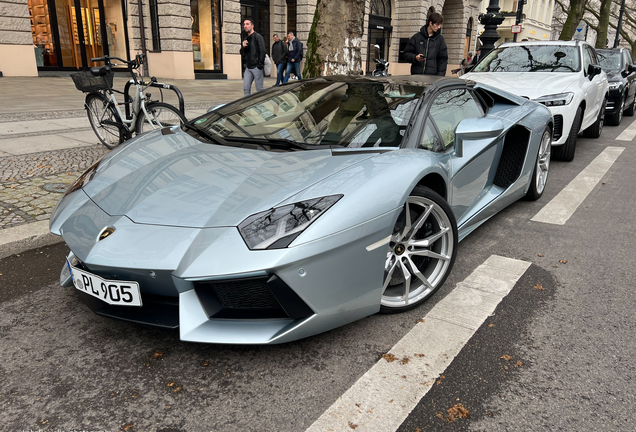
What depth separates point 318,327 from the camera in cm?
208

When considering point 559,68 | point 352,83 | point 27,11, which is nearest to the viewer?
point 352,83

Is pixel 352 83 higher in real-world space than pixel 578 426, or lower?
higher

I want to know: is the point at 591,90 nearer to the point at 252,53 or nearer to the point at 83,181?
the point at 252,53

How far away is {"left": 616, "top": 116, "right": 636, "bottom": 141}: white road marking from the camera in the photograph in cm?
863

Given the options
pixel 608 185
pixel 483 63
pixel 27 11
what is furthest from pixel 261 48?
pixel 27 11

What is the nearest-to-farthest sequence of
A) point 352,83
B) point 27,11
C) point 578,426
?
point 578,426, point 352,83, point 27,11

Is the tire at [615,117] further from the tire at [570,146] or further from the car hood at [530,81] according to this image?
the tire at [570,146]

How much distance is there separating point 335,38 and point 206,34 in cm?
1314

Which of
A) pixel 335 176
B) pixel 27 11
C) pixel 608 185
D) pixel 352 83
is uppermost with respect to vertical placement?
pixel 27 11

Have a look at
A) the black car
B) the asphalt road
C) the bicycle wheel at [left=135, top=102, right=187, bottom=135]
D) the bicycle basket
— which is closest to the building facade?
the bicycle basket

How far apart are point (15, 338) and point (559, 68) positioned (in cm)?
725

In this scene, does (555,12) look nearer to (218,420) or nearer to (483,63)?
(483,63)

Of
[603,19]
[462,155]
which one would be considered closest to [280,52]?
[462,155]

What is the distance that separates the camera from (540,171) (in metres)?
4.61
